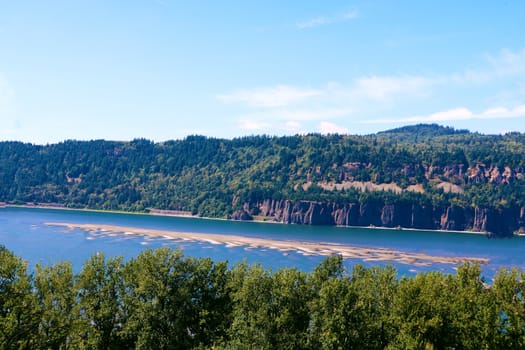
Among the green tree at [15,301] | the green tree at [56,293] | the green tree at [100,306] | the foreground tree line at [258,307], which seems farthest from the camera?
the green tree at [100,306]

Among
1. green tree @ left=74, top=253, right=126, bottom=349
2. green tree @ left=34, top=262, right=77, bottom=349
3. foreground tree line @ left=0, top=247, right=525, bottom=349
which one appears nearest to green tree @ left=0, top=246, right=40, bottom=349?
foreground tree line @ left=0, top=247, right=525, bottom=349

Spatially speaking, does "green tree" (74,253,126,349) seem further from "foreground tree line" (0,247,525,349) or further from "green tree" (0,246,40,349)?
"green tree" (0,246,40,349)

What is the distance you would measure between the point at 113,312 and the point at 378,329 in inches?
1107

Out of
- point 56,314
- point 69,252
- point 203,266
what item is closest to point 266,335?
point 203,266

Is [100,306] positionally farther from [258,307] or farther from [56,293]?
[258,307]

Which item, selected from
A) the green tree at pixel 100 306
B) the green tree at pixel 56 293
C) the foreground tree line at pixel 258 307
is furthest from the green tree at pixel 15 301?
the green tree at pixel 100 306

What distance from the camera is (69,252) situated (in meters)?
158

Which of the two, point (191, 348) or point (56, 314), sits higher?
point (56, 314)

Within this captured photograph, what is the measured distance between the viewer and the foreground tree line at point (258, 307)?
49.2 metres

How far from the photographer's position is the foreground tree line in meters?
49.2

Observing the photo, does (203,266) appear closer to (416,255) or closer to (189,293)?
(189,293)

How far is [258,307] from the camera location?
53688mm

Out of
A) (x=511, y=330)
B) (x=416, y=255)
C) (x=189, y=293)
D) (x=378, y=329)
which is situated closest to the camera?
(x=511, y=330)

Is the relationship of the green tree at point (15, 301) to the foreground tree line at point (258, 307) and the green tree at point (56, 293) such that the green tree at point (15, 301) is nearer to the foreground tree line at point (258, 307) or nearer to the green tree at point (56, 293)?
the foreground tree line at point (258, 307)
